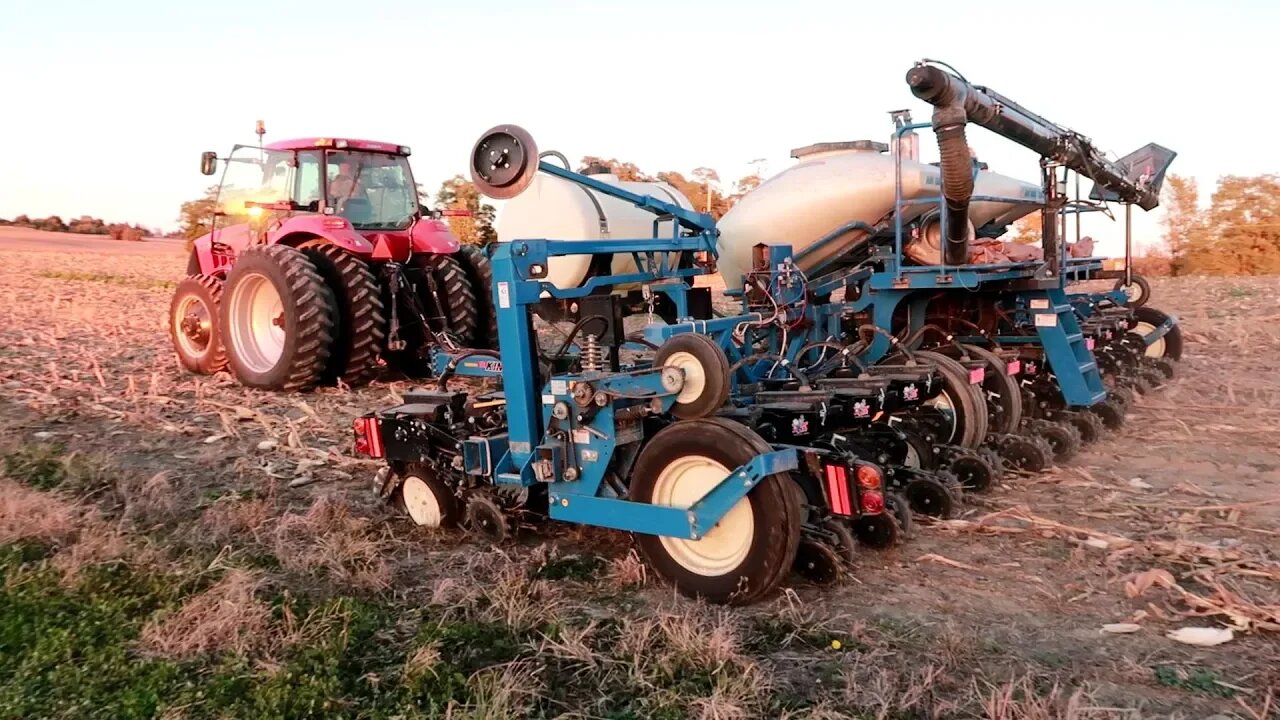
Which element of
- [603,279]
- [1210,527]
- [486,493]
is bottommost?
[1210,527]

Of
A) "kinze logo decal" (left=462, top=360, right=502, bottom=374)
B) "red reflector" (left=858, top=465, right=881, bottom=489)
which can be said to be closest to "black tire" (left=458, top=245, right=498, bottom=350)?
"kinze logo decal" (left=462, top=360, right=502, bottom=374)

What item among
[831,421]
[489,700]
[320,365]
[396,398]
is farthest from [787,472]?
[320,365]

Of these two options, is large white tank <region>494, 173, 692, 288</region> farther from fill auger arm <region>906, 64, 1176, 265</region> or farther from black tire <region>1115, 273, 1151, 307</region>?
black tire <region>1115, 273, 1151, 307</region>

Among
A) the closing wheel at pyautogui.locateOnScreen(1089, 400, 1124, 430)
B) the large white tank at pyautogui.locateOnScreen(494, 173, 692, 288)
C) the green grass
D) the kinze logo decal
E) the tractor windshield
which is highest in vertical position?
the tractor windshield

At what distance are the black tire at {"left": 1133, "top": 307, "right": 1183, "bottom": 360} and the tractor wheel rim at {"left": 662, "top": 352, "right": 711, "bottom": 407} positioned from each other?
7.61 meters

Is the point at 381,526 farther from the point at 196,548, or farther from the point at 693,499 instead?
the point at 693,499

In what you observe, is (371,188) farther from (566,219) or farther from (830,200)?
(830,200)

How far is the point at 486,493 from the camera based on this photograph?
4941 mm

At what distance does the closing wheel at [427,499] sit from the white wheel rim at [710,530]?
1.40 meters

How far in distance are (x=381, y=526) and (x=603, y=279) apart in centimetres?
175

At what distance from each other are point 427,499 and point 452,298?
453 centimetres

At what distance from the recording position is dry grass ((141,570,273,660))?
3.51 metres

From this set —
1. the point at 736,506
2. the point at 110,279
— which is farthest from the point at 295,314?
the point at 110,279

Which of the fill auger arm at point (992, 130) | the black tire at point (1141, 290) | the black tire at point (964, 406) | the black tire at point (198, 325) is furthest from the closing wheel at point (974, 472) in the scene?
the black tire at point (198, 325)
